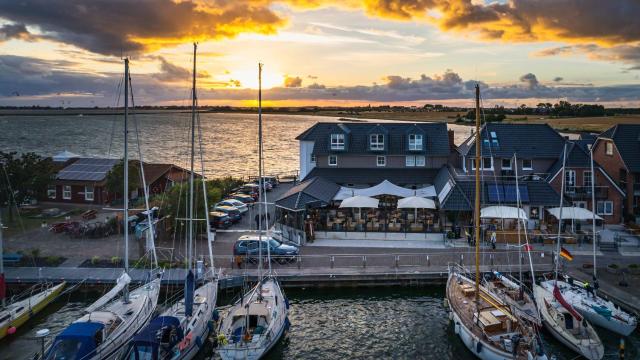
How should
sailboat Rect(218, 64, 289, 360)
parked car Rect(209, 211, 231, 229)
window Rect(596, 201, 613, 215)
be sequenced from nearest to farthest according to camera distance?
sailboat Rect(218, 64, 289, 360) < window Rect(596, 201, 613, 215) < parked car Rect(209, 211, 231, 229)

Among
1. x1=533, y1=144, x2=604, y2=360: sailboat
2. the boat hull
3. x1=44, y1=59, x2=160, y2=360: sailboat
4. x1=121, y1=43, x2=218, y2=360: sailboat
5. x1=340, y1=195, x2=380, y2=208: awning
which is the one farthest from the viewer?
x1=340, y1=195, x2=380, y2=208: awning

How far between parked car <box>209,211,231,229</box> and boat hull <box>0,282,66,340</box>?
14.3 m

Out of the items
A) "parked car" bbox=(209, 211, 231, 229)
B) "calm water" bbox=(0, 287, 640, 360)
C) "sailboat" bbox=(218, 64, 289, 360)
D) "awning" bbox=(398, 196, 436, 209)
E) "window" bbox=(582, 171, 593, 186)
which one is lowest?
"calm water" bbox=(0, 287, 640, 360)

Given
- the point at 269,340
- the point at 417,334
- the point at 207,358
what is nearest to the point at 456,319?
the point at 417,334

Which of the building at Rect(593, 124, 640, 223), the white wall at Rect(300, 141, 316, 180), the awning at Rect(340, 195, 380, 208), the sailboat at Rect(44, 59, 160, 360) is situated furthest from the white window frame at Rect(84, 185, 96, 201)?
the building at Rect(593, 124, 640, 223)

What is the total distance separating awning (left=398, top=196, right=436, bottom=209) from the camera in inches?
1623

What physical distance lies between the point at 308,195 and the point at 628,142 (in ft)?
102

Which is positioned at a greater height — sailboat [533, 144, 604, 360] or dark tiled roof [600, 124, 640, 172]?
dark tiled roof [600, 124, 640, 172]

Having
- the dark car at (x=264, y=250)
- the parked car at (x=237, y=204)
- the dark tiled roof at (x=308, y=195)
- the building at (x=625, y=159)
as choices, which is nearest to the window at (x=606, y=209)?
the building at (x=625, y=159)

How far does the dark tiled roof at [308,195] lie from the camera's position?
40938 mm

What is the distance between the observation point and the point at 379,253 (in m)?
36.8

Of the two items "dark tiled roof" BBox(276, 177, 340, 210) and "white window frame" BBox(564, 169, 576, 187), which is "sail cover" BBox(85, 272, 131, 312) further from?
"white window frame" BBox(564, 169, 576, 187)

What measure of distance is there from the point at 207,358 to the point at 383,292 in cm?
1244

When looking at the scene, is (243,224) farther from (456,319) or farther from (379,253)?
(456,319)
